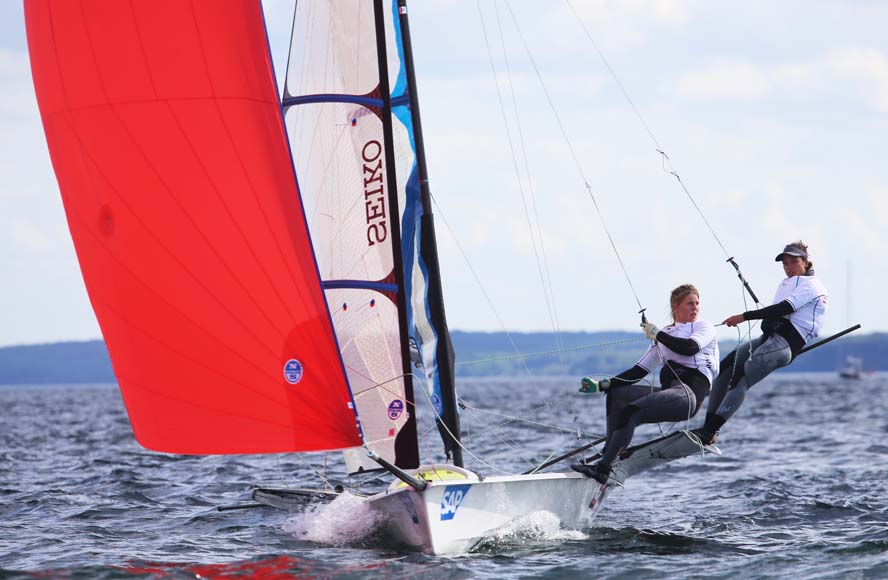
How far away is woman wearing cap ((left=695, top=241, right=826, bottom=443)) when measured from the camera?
9195 millimetres

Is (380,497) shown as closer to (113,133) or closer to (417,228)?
(417,228)

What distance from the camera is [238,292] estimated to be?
318 inches

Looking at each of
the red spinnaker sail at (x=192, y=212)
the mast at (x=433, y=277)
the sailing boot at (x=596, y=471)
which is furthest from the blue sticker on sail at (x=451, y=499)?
the sailing boot at (x=596, y=471)

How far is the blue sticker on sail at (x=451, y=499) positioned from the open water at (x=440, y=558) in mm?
312

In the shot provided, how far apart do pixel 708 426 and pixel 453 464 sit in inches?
80.5

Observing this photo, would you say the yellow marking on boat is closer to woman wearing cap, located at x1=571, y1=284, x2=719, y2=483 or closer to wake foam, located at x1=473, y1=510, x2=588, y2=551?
wake foam, located at x1=473, y1=510, x2=588, y2=551

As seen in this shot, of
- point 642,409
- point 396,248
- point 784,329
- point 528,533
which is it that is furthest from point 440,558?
point 784,329

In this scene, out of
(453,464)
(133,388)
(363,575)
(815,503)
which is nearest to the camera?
(363,575)

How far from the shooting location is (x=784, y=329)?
30.8 ft

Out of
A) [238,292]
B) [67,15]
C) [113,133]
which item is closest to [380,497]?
[238,292]

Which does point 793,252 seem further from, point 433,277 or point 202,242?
point 202,242

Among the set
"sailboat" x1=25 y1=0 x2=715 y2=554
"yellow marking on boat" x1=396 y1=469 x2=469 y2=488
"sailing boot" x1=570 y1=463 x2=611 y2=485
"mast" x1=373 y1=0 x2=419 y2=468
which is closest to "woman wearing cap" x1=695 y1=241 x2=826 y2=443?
"sailing boot" x1=570 y1=463 x2=611 y2=485

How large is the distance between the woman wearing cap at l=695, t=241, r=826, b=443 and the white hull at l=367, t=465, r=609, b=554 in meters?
1.44

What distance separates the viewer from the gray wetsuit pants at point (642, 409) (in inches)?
356
